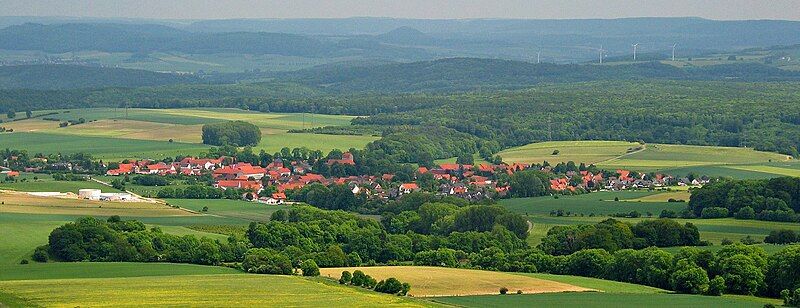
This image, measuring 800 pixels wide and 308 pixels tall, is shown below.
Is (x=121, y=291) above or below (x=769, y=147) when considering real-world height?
above

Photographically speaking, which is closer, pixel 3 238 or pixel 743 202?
pixel 3 238

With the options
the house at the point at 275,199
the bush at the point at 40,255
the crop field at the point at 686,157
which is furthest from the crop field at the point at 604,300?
the crop field at the point at 686,157

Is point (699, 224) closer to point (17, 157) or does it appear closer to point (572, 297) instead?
point (572, 297)

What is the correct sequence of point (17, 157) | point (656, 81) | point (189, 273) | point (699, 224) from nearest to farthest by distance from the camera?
point (189, 273), point (699, 224), point (17, 157), point (656, 81)

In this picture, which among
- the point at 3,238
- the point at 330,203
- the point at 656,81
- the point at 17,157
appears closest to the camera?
the point at 3,238

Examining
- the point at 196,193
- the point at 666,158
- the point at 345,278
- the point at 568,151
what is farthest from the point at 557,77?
the point at 345,278

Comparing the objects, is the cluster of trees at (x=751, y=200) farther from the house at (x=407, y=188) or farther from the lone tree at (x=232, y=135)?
the lone tree at (x=232, y=135)

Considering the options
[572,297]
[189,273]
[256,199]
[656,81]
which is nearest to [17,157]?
[256,199]
